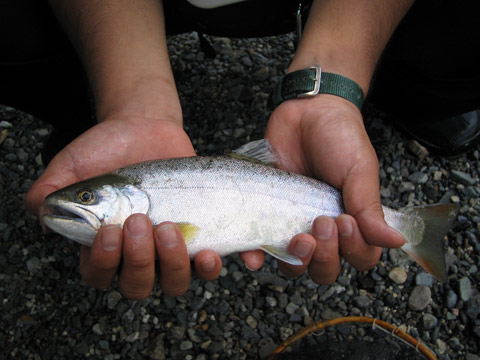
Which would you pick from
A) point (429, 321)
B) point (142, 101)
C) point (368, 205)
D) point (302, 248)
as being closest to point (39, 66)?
point (142, 101)

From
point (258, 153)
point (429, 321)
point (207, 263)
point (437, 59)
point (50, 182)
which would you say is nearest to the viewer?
point (207, 263)

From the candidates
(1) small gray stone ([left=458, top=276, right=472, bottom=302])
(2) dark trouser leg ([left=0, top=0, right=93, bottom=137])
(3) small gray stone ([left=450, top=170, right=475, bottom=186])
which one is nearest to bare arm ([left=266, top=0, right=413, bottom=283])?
(1) small gray stone ([left=458, top=276, right=472, bottom=302])

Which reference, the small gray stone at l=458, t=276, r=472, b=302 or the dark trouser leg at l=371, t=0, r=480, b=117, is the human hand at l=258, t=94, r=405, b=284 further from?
the small gray stone at l=458, t=276, r=472, b=302

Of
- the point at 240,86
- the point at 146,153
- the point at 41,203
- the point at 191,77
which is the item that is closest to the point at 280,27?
the point at 240,86

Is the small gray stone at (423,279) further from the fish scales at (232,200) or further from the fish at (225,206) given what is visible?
the fish scales at (232,200)

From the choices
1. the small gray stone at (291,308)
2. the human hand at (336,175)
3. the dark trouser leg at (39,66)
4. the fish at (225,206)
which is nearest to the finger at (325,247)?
the human hand at (336,175)

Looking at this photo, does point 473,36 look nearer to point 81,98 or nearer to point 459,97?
point 459,97

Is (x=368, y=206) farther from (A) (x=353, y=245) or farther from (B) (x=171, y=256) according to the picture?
(B) (x=171, y=256)

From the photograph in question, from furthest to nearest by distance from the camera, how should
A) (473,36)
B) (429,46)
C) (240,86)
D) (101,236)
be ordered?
(240,86) → (429,46) → (473,36) → (101,236)
